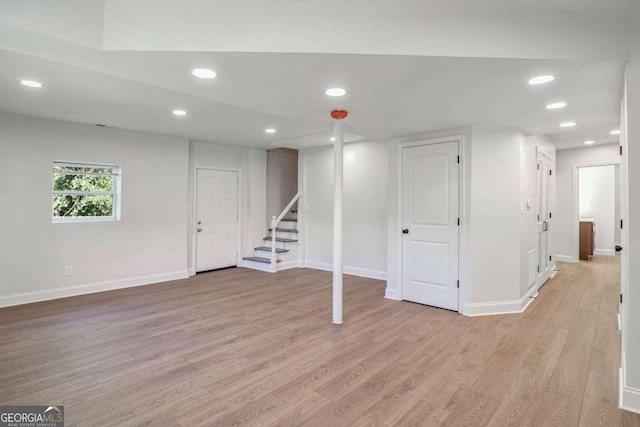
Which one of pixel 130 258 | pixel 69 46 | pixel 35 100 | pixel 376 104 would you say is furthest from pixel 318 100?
pixel 130 258

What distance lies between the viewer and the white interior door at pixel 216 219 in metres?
6.17

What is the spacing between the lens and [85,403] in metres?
2.12

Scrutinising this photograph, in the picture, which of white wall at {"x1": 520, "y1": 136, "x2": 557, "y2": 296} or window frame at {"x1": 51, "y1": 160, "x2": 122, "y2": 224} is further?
window frame at {"x1": 51, "y1": 160, "x2": 122, "y2": 224}

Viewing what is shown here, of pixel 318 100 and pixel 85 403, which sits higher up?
pixel 318 100

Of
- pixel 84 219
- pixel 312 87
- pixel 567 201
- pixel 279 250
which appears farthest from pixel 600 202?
pixel 84 219

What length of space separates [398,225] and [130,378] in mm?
3489

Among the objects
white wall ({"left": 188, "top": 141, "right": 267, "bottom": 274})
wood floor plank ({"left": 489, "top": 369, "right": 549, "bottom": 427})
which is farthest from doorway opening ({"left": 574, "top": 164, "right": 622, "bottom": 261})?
white wall ({"left": 188, "top": 141, "right": 267, "bottom": 274})

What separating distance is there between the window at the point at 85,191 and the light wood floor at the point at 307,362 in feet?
4.08

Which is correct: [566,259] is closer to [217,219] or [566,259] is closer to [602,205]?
[602,205]

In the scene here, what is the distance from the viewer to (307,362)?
2.71 meters

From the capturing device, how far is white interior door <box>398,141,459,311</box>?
4.09 metres

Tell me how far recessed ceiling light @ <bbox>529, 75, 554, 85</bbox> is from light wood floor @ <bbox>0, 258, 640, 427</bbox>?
2265mm

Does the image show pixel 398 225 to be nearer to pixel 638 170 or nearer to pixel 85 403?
pixel 638 170

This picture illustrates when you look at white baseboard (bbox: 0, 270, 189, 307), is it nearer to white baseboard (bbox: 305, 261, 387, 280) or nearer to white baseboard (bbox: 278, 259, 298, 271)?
white baseboard (bbox: 278, 259, 298, 271)
